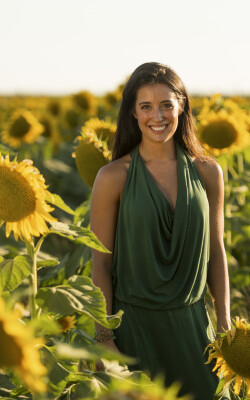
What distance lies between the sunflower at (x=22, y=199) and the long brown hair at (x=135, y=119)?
70cm

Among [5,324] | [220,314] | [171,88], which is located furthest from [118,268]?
[5,324]

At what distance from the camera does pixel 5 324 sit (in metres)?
0.55

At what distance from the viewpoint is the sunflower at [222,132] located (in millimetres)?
3203

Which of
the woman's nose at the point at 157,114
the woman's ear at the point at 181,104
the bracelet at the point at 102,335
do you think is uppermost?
the woman's ear at the point at 181,104

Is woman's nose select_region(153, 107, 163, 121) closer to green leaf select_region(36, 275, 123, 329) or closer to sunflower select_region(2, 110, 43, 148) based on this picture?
green leaf select_region(36, 275, 123, 329)

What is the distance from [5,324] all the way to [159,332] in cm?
143

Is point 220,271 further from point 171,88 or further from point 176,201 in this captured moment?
point 171,88

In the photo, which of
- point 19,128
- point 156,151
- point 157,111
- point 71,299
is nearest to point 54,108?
point 19,128

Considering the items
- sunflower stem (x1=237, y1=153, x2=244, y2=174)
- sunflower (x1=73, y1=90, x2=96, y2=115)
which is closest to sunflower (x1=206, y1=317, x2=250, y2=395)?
sunflower stem (x1=237, y1=153, x2=244, y2=174)

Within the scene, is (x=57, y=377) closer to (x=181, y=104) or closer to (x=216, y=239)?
(x=216, y=239)

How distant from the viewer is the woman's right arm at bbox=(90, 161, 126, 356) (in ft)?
6.33

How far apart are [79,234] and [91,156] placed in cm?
86

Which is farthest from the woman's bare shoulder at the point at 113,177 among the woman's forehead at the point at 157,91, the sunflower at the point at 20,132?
the sunflower at the point at 20,132

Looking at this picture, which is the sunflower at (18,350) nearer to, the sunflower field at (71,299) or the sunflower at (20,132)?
the sunflower field at (71,299)
